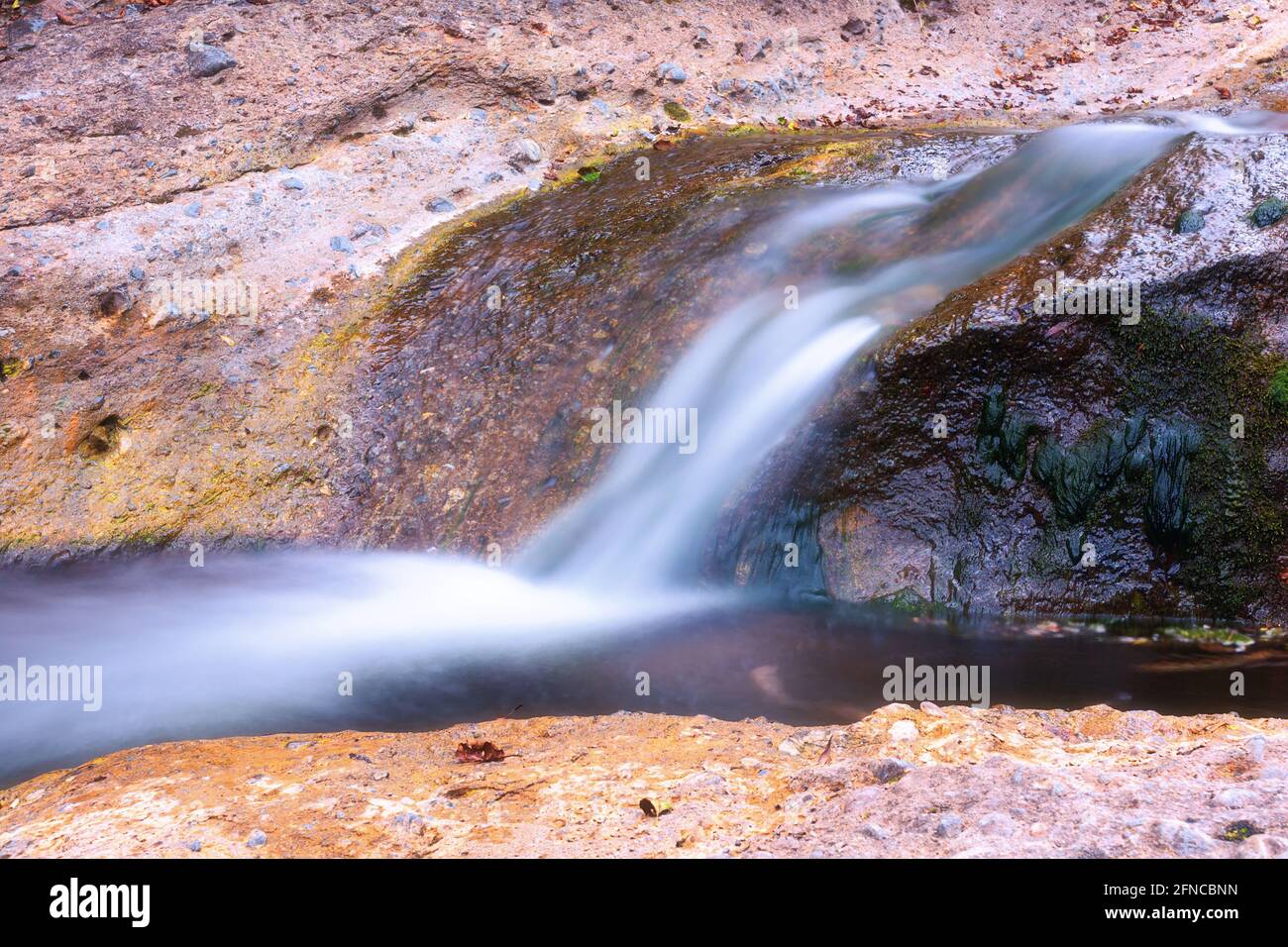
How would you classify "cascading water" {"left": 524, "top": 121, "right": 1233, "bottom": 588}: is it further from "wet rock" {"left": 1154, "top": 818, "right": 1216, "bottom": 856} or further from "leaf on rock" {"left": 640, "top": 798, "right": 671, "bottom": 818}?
"wet rock" {"left": 1154, "top": 818, "right": 1216, "bottom": 856}

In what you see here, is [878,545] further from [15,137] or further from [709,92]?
[15,137]

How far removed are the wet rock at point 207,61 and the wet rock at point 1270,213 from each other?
27.7 feet

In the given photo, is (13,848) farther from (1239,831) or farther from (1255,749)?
(1255,749)

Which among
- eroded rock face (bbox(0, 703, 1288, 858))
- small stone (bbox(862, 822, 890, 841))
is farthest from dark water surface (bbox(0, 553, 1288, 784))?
small stone (bbox(862, 822, 890, 841))

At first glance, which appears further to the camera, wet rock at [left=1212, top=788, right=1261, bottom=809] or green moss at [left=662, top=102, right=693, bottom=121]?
green moss at [left=662, top=102, right=693, bottom=121]

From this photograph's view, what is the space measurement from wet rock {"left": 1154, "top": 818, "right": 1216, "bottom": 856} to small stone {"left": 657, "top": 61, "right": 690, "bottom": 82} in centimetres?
881

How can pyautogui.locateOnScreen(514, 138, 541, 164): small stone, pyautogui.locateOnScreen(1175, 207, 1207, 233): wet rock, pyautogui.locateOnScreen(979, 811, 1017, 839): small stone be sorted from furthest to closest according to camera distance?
pyautogui.locateOnScreen(514, 138, 541, 164): small stone → pyautogui.locateOnScreen(1175, 207, 1207, 233): wet rock → pyautogui.locateOnScreen(979, 811, 1017, 839): small stone

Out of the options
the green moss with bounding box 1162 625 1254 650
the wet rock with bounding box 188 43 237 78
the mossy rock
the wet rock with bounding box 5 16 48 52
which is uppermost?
the wet rock with bounding box 5 16 48 52

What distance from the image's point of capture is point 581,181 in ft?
28.1

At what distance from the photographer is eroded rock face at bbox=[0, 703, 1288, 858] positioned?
255 cm

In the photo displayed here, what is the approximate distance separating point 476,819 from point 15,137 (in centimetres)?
809

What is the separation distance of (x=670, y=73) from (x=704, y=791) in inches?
324

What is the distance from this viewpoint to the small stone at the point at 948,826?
2.56 metres

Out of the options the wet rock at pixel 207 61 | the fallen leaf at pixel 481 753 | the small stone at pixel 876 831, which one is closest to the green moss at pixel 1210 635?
the small stone at pixel 876 831
